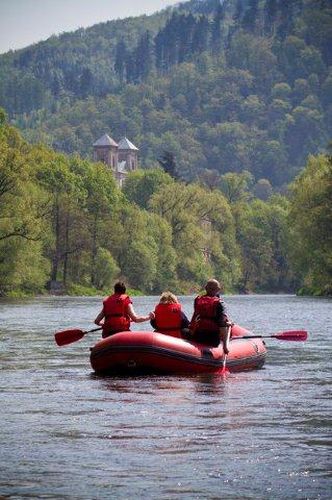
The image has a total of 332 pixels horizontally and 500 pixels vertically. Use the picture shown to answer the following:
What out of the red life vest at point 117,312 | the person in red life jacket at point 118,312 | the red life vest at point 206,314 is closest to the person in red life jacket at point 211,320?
the red life vest at point 206,314

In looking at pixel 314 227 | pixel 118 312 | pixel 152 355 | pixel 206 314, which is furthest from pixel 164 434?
pixel 314 227

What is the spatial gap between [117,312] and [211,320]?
6.55 ft

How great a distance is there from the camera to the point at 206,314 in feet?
83.5

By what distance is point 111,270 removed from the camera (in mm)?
102500

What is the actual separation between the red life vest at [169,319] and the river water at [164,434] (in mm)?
1361

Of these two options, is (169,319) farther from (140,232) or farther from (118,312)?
(140,232)

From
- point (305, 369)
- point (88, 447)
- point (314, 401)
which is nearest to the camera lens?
point (88, 447)

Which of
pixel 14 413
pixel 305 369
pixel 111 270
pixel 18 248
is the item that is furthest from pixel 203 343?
pixel 111 270

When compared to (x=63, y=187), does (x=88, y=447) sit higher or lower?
lower

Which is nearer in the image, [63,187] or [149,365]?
[149,365]

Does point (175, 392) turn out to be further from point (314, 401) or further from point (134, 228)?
point (134, 228)

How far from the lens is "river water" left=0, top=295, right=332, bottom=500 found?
44.1 feet

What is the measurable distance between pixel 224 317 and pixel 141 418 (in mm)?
6958

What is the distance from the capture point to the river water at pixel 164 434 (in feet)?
44.1
